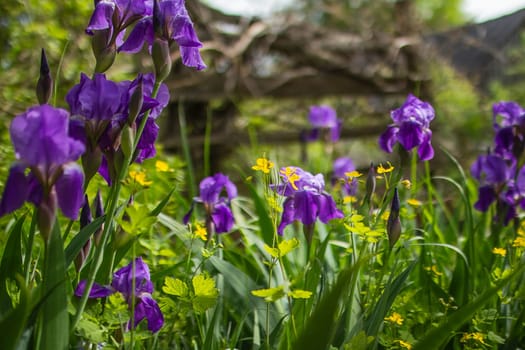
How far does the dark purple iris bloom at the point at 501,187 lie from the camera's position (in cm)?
192

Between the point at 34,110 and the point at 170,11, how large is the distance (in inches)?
14.0

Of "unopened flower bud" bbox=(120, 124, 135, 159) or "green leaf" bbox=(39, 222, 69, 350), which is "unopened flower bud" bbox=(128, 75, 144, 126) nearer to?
"unopened flower bud" bbox=(120, 124, 135, 159)

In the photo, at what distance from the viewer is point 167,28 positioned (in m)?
1.05

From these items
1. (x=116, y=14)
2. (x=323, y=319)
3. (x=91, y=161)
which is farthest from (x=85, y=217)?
A: (x=323, y=319)

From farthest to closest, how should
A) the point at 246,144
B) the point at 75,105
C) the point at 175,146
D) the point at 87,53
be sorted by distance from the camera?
the point at 246,144 < the point at 175,146 < the point at 87,53 < the point at 75,105

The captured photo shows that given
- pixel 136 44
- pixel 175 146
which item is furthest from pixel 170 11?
pixel 175 146

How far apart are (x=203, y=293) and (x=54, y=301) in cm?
28

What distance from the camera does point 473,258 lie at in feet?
5.16

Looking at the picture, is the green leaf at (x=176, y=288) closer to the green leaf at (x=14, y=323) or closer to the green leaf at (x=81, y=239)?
the green leaf at (x=81, y=239)

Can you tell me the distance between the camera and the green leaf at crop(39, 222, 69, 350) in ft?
2.85

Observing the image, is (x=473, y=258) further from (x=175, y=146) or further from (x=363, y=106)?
(x=363, y=106)

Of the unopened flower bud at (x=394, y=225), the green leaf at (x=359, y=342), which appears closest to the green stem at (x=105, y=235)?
the green leaf at (x=359, y=342)

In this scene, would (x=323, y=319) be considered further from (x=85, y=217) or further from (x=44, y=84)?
(x=44, y=84)

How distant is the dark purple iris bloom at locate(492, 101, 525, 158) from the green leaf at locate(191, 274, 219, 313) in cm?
135
